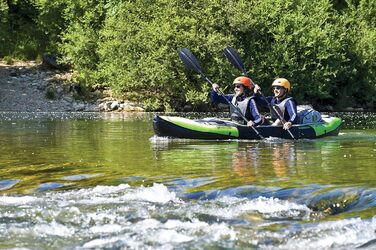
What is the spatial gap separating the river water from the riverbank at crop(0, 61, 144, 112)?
2180 cm

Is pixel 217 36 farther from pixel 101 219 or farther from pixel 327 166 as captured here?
pixel 101 219

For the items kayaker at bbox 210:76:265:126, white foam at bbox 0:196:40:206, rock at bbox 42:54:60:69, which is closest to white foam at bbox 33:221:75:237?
white foam at bbox 0:196:40:206

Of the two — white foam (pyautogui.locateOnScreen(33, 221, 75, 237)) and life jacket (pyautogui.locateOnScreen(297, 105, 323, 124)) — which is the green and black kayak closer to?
life jacket (pyautogui.locateOnScreen(297, 105, 323, 124))

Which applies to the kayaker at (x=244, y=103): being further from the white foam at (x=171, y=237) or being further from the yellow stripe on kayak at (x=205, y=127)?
the white foam at (x=171, y=237)

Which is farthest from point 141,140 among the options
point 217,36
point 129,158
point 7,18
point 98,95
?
point 7,18

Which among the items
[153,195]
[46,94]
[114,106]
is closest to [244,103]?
[153,195]

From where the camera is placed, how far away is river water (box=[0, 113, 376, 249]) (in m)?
7.26

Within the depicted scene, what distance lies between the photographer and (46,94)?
37625 millimetres

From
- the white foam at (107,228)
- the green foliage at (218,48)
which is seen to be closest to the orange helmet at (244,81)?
the white foam at (107,228)

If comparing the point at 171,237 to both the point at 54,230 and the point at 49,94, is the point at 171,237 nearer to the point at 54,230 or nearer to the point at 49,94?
the point at 54,230

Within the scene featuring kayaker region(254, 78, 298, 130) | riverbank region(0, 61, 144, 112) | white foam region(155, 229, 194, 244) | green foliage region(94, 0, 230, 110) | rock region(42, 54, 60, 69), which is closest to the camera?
white foam region(155, 229, 194, 244)

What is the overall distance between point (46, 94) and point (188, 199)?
97.2 ft

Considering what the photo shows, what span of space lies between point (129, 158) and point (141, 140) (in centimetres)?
433

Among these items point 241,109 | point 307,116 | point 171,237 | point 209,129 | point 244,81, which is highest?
point 244,81
